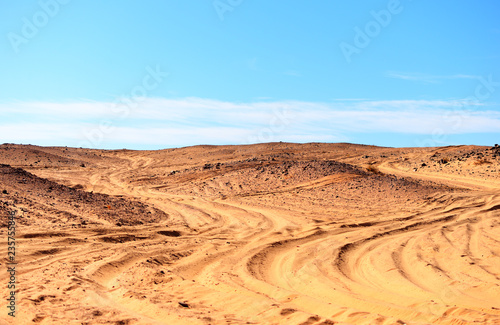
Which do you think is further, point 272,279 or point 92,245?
point 92,245

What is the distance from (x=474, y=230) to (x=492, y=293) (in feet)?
19.0

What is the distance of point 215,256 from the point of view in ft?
28.9

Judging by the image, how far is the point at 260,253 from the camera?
359 inches

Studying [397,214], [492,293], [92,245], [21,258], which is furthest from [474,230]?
[21,258]

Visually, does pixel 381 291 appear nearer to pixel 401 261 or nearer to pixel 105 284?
pixel 401 261

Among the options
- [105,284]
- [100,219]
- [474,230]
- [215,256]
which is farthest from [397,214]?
[105,284]

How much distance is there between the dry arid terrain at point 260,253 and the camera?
5664 millimetres

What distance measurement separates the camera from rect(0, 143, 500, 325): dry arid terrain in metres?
5.66

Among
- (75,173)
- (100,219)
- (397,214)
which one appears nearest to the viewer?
(100,219)

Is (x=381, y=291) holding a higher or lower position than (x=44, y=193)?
lower

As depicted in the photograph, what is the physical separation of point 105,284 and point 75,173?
80.7 feet

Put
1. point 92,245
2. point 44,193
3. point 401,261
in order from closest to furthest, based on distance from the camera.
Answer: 1. point 401,261
2. point 92,245
3. point 44,193

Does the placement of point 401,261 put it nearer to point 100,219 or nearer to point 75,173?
point 100,219
